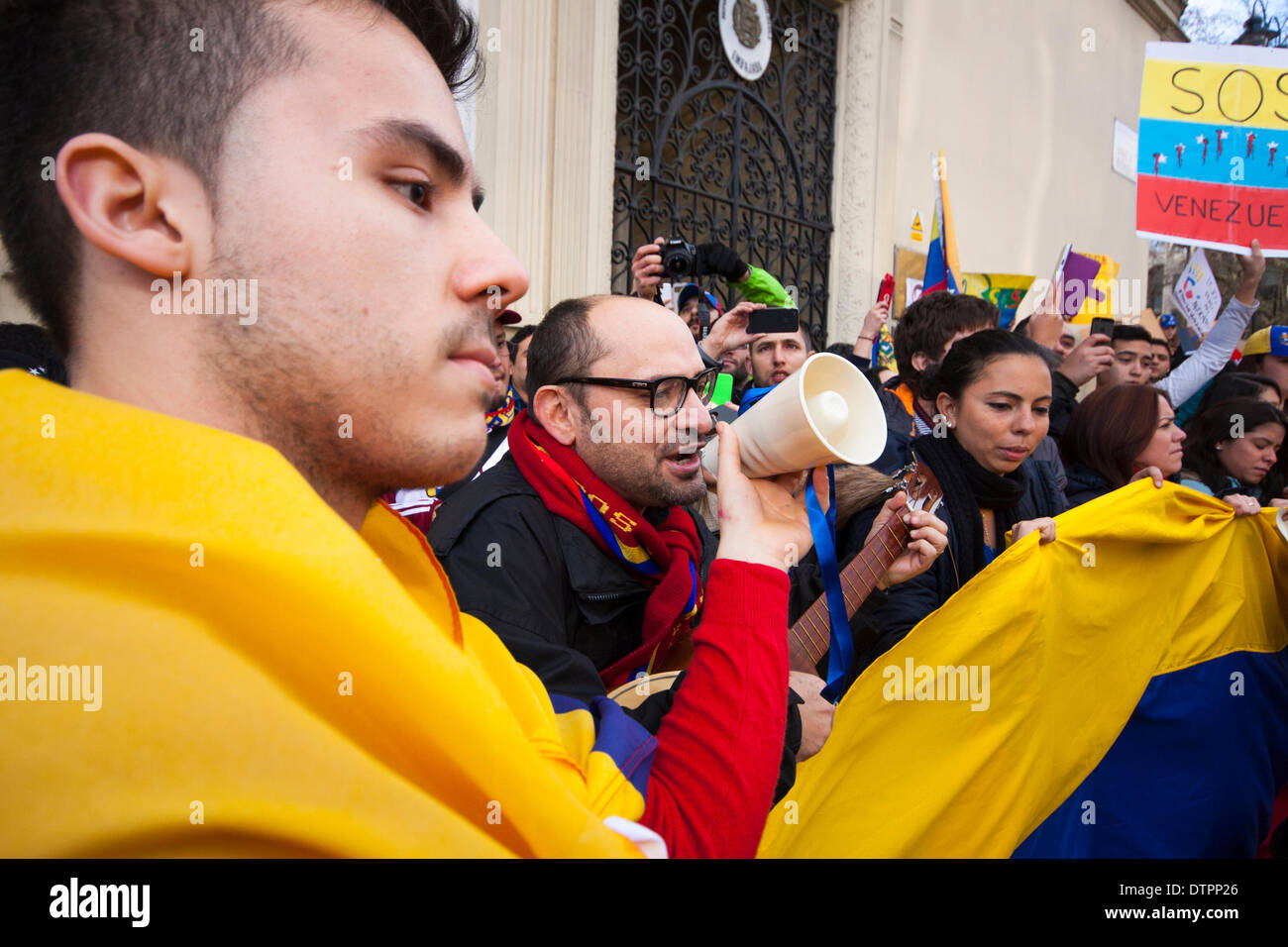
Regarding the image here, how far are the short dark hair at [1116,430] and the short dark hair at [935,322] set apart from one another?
58 cm

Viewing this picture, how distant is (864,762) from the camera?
87.0 inches

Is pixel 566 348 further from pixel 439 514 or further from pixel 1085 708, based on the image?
pixel 1085 708

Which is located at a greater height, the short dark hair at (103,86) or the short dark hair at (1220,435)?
the short dark hair at (103,86)

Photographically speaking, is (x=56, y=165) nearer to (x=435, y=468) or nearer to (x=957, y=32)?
(x=435, y=468)

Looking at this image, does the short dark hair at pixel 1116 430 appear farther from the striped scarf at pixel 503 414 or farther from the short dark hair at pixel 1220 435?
the striped scarf at pixel 503 414

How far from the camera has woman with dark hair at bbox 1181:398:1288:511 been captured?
4.29 meters

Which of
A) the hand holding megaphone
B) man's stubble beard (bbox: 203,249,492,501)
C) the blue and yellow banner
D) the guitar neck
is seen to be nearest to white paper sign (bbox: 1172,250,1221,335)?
the blue and yellow banner

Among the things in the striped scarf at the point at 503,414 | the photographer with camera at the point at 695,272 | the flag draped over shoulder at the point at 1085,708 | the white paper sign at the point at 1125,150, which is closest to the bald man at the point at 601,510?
the flag draped over shoulder at the point at 1085,708

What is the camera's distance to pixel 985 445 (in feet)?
9.87

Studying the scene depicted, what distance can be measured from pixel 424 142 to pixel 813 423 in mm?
963

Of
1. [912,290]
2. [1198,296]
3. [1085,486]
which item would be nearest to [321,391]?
[1085,486]

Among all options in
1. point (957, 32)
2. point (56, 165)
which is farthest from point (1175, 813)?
point (957, 32)

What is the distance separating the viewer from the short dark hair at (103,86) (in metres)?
0.79
